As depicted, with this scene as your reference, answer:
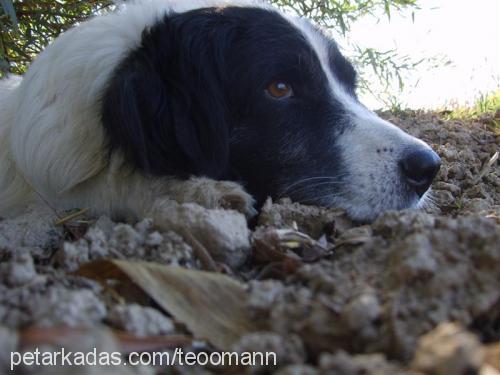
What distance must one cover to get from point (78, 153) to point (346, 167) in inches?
36.5

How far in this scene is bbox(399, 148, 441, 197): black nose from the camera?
6.78 ft

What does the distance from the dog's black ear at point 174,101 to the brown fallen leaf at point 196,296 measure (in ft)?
2.93

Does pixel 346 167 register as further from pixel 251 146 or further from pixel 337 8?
pixel 337 8

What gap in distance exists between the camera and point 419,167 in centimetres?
207

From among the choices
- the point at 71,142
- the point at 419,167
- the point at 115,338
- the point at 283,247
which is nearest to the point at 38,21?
the point at 71,142

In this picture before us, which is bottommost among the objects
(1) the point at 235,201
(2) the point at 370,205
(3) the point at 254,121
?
(2) the point at 370,205

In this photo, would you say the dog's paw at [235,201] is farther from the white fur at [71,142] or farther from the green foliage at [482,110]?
the green foliage at [482,110]

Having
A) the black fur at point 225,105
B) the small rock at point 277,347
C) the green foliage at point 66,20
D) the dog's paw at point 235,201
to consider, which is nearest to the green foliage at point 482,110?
the green foliage at point 66,20

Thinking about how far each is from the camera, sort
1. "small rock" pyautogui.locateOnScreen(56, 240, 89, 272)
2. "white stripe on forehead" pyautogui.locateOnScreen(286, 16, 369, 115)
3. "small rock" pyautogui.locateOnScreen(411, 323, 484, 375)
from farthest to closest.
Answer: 1. "white stripe on forehead" pyautogui.locateOnScreen(286, 16, 369, 115)
2. "small rock" pyautogui.locateOnScreen(56, 240, 89, 272)
3. "small rock" pyautogui.locateOnScreen(411, 323, 484, 375)

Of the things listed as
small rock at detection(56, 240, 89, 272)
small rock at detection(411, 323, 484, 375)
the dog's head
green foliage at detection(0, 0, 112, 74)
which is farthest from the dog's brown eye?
green foliage at detection(0, 0, 112, 74)

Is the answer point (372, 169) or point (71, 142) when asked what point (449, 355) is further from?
point (71, 142)

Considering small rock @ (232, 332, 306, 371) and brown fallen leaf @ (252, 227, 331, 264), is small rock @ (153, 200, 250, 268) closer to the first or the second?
brown fallen leaf @ (252, 227, 331, 264)

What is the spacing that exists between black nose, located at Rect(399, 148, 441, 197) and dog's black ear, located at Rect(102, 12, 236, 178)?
25.2 inches

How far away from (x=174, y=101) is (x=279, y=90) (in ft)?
1.32
